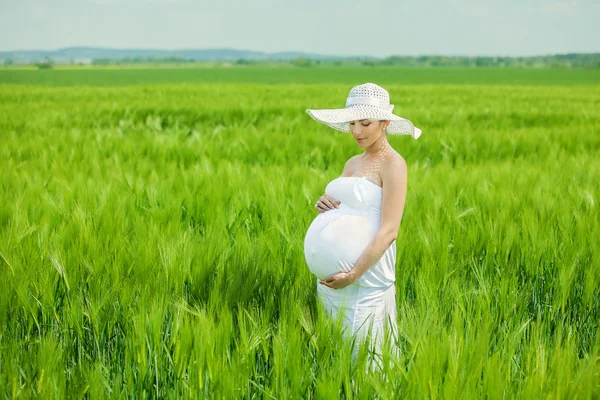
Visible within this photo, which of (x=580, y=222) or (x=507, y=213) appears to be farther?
(x=507, y=213)

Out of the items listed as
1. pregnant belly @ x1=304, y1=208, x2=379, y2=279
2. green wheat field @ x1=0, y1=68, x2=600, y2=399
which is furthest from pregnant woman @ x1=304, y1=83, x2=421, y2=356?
green wheat field @ x1=0, y1=68, x2=600, y2=399

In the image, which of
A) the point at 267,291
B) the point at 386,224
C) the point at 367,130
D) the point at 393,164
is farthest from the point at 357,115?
the point at 267,291

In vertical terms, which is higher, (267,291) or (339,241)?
(339,241)

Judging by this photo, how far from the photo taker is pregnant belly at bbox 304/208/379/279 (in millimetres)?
1567

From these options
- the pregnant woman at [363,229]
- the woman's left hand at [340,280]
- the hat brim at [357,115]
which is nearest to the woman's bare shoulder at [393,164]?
the pregnant woman at [363,229]

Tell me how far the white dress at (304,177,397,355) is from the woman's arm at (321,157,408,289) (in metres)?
0.03

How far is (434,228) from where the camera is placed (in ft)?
7.25

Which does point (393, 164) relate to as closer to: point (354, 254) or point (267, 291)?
point (354, 254)

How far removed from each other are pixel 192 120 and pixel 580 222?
24.5 ft

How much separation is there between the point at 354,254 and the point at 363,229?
0.24ft

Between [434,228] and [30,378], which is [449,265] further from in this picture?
[30,378]

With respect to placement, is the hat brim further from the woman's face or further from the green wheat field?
the green wheat field

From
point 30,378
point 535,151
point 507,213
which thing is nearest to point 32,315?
point 30,378

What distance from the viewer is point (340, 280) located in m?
1.55
